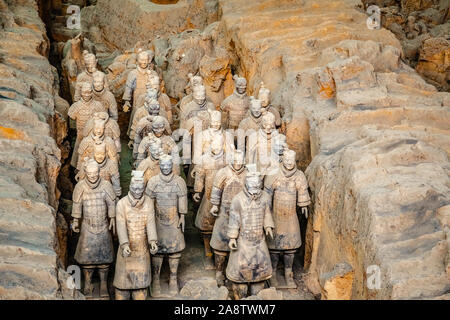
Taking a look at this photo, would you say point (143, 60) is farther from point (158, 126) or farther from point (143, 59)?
point (158, 126)

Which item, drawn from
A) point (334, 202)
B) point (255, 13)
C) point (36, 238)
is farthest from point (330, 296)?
point (255, 13)

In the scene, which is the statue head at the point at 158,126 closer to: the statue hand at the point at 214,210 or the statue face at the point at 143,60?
the statue hand at the point at 214,210

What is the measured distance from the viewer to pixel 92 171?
362 inches

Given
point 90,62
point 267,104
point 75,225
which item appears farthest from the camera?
point 90,62

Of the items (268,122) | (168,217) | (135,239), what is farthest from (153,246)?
(268,122)

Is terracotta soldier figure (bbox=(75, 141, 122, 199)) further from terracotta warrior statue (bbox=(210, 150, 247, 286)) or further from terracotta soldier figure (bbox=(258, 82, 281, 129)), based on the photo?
terracotta soldier figure (bbox=(258, 82, 281, 129))

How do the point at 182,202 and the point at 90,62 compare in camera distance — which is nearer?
the point at 182,202

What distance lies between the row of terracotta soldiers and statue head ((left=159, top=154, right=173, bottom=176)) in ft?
0.04

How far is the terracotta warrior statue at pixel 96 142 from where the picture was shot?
34.1 ft

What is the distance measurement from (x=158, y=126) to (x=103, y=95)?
1907mm

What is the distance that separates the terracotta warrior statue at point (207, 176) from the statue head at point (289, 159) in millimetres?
964

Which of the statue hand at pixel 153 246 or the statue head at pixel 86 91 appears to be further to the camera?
the statue head at pixel 86 91

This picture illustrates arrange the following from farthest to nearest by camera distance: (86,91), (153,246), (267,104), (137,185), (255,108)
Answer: (86,91)
(267,104)
(255,108)
(153,246)
(137,185)

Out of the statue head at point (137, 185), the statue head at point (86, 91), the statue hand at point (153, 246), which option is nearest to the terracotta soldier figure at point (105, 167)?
the statue head at point (137, 185)
